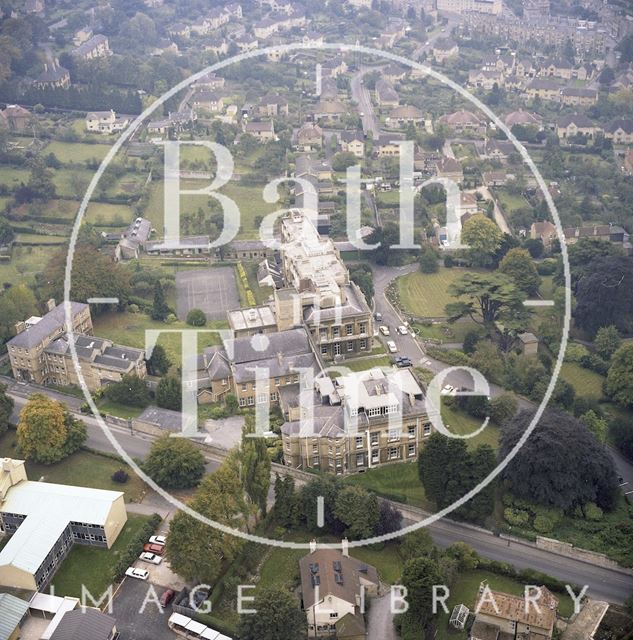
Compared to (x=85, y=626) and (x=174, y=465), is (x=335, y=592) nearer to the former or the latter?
(x=85, y=626)

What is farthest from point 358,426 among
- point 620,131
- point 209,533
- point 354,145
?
point 620,131

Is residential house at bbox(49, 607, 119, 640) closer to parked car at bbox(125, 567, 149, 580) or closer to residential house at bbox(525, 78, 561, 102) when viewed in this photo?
parked car at bbox(125, 567, 149, 580)

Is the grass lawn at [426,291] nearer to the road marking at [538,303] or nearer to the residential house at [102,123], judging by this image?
the road marking at [538,303]

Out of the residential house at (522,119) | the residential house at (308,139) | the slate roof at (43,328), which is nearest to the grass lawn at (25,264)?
the slate roof at (43,328)

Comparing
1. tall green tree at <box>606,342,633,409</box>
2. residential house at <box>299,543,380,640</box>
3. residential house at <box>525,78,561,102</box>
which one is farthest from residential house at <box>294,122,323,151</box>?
residential house at <box>299,543,380,640</box>

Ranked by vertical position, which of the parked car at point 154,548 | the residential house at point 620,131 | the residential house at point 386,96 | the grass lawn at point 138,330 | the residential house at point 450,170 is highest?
the residential house at point 386,96

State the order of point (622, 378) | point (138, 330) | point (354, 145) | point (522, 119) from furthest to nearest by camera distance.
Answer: point (522, 119) → point (354, 145) → point (138, 330) → point (622, 378)

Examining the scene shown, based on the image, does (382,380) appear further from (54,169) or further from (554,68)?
(554,68)
